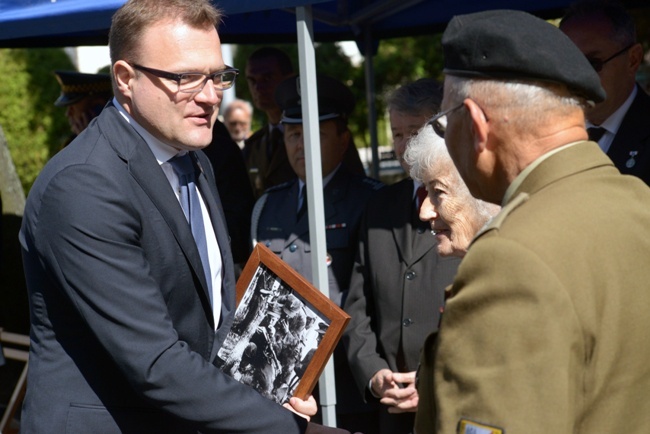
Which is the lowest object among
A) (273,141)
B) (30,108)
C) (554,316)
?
(30,108)

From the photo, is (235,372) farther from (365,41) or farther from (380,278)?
(365,41)

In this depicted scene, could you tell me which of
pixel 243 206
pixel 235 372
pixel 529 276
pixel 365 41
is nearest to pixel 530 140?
pixel 529 276

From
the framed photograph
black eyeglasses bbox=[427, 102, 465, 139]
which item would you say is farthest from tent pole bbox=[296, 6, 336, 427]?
black eyeglasses bbox=[427, 102, 465, 139]

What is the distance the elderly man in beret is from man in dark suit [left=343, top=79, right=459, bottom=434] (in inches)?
62.8

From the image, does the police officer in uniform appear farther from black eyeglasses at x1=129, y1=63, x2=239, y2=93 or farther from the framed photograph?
black eyeglasses at x1=129, y1=63, x2=239, y2=93

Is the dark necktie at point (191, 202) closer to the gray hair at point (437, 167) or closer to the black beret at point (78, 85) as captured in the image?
the gray hair at point (437, 167)

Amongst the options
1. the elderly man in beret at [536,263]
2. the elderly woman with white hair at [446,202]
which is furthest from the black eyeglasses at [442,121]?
the elderly woman with white hair at [446,202]

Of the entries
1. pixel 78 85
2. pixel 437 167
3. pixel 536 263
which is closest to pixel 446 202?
pixel 437 167

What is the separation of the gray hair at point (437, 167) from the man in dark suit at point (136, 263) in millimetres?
790

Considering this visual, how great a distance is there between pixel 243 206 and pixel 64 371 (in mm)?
2377

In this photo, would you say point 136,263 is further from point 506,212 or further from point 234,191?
point 234,191

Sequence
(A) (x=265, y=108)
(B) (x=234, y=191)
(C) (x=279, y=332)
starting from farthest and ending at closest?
(A) (x=265, y=108) → (B) (x=234, y=191) → (C) (x=279, y=332)

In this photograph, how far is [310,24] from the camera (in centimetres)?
342

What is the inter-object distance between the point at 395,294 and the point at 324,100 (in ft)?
3.91
